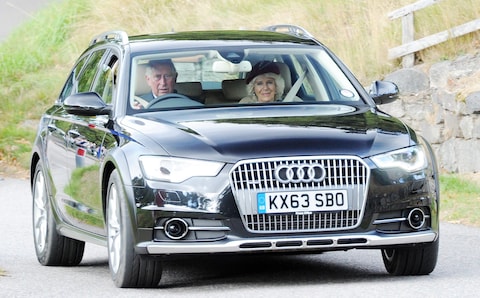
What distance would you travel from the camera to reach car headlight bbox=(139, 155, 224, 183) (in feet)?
28.4

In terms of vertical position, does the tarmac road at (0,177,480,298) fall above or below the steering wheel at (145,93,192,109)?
below

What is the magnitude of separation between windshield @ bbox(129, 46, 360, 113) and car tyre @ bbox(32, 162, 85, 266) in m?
1.68

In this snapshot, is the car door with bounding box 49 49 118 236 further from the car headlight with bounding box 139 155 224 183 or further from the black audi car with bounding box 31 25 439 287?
the car headlight with bounding box 139 155 224 183

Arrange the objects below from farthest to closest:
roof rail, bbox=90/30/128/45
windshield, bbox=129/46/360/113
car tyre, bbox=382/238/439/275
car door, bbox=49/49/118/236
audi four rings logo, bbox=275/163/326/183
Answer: roof rail, bbox=90/30/128/45 < windshield, bbox=129/46/360/113 < car door, bbox=49/49/118/236 < car tyre, bbox=382/238/439/275 < audi four rings logo, bbox=275/163/326/183

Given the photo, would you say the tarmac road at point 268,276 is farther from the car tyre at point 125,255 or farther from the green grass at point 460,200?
the green grass at point 460,200

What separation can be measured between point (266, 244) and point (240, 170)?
45cm

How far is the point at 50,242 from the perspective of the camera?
11312mm

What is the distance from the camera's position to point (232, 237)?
28.5 feet

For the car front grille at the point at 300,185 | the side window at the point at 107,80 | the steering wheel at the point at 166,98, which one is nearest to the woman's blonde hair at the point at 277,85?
the steering wheel at the point at 166,98

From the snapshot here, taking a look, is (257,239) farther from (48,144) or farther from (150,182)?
(48,144)

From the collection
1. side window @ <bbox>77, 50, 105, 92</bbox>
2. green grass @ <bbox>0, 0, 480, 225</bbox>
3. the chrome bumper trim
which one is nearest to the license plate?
the chrome bumper trim

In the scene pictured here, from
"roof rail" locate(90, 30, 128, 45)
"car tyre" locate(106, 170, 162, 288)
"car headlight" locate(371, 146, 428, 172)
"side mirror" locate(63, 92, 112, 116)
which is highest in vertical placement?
"roof rail" locate(90, 30, 128, 45)

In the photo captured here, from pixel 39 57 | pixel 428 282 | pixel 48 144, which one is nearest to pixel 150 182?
pixel 428 282

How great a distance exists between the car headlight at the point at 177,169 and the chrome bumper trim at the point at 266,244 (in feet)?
1.25
